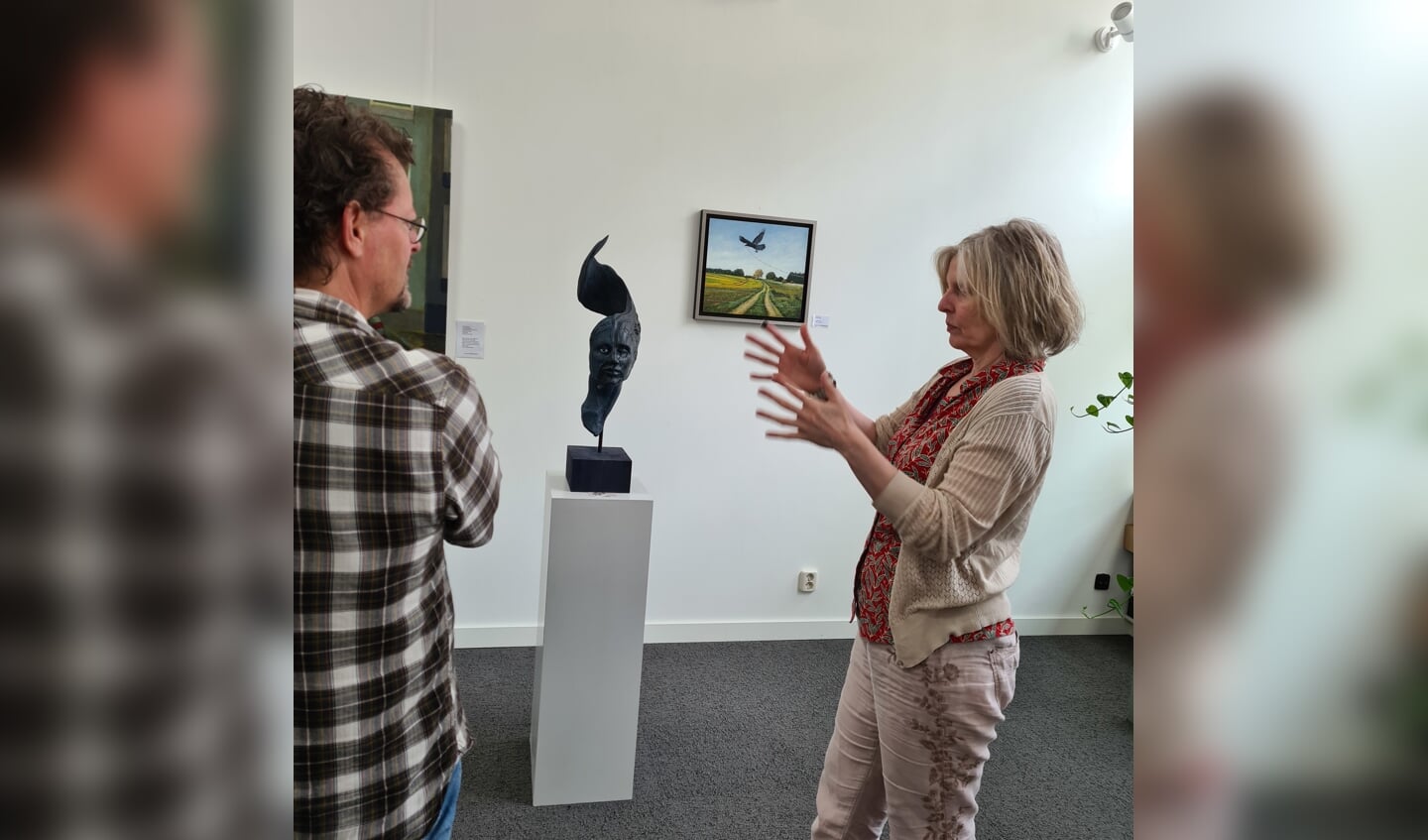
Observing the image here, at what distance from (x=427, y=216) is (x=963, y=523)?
2.41m

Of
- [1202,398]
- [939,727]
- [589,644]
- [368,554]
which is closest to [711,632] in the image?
[589,644]

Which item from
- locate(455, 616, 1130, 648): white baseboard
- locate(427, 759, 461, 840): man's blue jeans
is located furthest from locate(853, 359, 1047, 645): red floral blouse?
locate(455, 616, 1130, 648): white baseboard

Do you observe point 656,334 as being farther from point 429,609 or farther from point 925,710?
point 429,609

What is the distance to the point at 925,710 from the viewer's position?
146 centimetres

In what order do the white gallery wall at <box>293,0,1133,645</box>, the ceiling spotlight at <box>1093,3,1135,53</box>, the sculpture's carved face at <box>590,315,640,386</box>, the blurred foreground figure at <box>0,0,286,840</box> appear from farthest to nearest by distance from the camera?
the ceiling spotlight at <box>1093,3,1135,53</box>, the white gallery wall at <box>293,0,1133,645</box>, the sculpture's carved face at <box>590,315,640,386</box>, the blurred foreground figure at <box>0,0,286,840</box>

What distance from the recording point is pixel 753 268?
3516 mm

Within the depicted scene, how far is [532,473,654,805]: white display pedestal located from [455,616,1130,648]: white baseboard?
101cm

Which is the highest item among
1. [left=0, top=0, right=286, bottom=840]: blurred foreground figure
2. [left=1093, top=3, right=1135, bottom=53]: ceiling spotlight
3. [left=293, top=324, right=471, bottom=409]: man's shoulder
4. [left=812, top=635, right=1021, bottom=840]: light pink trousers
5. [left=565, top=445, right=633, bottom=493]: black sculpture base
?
[left=1093, top=3, right=1135, bottom=53]: ceiling spotlight

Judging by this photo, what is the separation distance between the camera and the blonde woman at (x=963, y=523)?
4.56 feet

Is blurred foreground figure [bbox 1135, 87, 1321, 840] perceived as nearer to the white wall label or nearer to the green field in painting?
the white wall label

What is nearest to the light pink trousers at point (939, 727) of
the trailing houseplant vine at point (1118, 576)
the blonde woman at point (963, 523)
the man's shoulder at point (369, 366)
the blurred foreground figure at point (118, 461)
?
the blonde woman at point (963, 523)

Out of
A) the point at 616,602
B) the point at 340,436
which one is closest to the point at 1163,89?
the point at 340,436

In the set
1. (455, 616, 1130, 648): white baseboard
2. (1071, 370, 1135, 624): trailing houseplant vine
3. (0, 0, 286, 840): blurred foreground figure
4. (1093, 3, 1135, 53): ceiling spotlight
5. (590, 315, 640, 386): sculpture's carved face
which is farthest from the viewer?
(1071, 370, 1135, 624): trailing houseplant vine

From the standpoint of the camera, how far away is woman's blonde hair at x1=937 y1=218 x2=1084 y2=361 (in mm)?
1461
